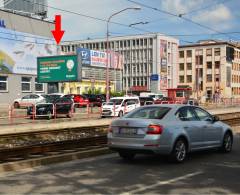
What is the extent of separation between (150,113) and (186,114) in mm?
1007

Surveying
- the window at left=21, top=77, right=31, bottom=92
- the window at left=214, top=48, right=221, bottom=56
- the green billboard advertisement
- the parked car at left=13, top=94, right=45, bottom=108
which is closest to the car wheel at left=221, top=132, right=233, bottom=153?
the parked car at left=13, top=94, right=45, bottom=108

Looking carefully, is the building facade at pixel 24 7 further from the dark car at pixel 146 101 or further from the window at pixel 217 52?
the window at pixel 217 52

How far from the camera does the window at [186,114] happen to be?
36.0 feet

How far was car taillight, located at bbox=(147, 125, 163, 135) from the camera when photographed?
1009 centimetres

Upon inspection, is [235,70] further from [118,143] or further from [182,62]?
[118,143]

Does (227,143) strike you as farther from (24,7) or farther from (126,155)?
(24,7)

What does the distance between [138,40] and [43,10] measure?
64.8 m

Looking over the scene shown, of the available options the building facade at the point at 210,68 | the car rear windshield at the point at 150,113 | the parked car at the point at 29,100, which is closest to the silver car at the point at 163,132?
the car rear windshield at the point at 150,113

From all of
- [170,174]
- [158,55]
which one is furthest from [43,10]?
[158,55]

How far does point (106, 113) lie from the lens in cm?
3180

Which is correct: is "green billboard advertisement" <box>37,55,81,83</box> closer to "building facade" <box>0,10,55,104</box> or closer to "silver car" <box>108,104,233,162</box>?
"building facade" <box>0,10,55,104</box>

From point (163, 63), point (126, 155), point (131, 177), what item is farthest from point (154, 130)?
point (163, 63)

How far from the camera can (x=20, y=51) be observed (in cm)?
5269

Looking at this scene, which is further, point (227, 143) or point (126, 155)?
point (227, 143)
